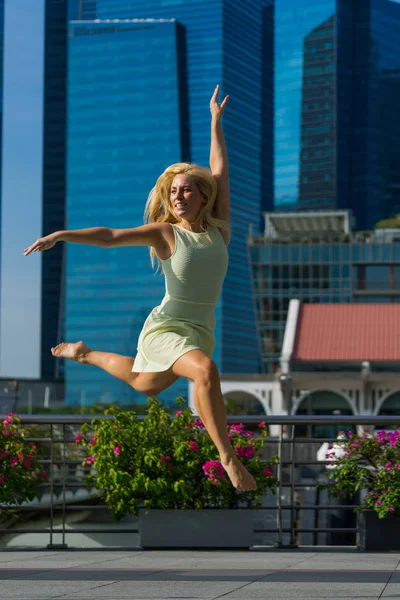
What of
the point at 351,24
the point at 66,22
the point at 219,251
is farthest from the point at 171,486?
the point at 66,22

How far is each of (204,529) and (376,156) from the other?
148234mm

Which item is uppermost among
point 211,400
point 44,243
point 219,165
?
point 219,165

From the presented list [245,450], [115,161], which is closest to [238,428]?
[245,450]

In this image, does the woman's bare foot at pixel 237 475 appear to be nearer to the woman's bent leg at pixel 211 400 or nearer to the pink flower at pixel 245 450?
the woman's bent leg at pixel 211 400

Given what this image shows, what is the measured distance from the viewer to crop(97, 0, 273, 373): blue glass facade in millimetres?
142750

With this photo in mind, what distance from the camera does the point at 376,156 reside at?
151375 millimetres

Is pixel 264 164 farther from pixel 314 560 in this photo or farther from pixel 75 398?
pixel 314 560

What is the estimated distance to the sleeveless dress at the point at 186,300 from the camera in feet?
15.1

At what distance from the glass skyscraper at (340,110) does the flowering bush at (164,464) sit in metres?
145

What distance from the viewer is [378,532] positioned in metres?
7.25

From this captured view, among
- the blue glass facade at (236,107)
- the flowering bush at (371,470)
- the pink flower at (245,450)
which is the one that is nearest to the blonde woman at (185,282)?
the pink flower at (245,450)

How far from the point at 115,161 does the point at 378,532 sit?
5550 inches

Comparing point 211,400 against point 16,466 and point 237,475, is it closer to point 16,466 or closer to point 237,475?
point 237,475

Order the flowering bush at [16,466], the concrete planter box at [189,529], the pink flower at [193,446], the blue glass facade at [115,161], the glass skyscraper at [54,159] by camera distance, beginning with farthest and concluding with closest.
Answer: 1. the glass skyscraper at [54,159]
2. the blue glass facade at [115,161]
3. the flowering bush at [16,466]
4. the pink flower at [193,446]
5. the concrete planter box at [189,529]
